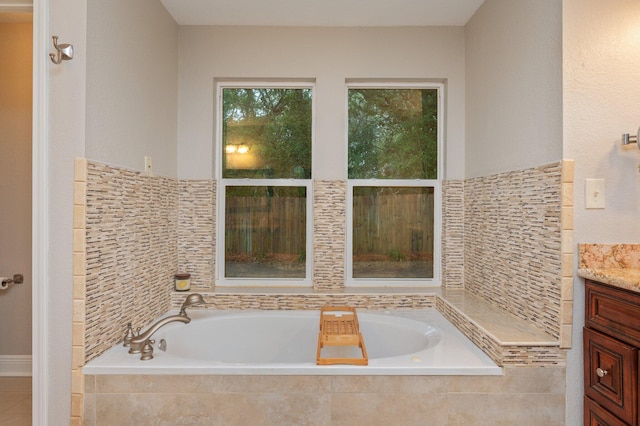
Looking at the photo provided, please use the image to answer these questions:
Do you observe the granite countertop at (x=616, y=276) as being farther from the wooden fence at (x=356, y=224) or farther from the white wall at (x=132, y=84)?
the white wall at (x=132, y=84)

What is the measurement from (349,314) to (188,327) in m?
1.00

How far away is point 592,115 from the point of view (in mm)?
1605

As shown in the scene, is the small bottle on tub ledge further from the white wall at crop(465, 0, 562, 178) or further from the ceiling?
the white wall at crop(465, 0, 562, 178)

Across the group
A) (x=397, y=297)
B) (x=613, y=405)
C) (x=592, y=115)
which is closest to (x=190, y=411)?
(x=397, y=297)

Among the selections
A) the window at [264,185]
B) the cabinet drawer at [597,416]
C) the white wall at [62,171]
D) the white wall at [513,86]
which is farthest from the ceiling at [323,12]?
the cabinet drawer at [597,416]

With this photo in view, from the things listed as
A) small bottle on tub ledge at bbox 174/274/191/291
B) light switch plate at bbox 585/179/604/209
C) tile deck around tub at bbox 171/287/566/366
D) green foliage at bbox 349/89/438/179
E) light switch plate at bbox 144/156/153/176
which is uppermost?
green foliage at bbox 349/89/438/179

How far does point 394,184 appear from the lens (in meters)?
2.81

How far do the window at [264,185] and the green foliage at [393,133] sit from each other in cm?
36

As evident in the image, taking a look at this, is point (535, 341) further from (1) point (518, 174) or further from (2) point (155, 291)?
(2) point (155, 291)

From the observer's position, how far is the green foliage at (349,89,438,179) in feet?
9.23

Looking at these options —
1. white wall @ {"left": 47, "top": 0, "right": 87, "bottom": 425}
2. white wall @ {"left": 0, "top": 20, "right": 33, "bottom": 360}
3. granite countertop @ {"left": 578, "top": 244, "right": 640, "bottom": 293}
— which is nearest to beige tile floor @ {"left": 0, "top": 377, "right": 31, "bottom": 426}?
white wall @ {"left": 0, "top": 20, "right": 33, "bottom": 360}

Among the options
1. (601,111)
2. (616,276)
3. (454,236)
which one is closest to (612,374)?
(616,276)

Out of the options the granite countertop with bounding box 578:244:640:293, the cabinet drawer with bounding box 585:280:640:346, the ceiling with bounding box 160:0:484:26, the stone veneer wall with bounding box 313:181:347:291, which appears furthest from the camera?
the stone veneer wall with bounding box 313:181:347:291

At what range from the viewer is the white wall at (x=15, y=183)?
258cm
